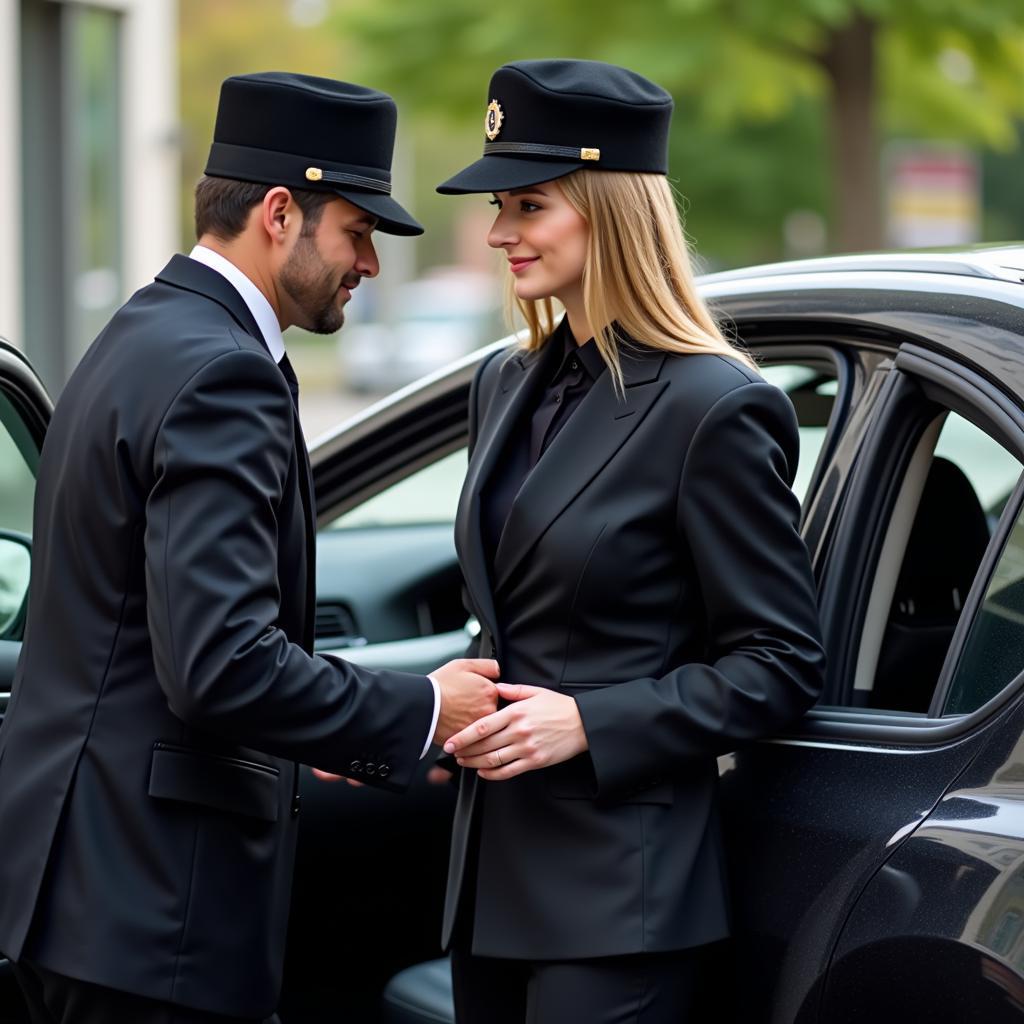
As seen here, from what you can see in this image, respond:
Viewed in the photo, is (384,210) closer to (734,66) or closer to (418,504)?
(418,504)

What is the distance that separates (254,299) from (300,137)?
0.23 metres

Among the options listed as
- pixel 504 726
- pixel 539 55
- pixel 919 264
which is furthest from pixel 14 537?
pixel 539 55

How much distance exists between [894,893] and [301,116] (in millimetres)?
1259

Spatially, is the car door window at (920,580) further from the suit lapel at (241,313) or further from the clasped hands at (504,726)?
the suit lapel at (241,313)

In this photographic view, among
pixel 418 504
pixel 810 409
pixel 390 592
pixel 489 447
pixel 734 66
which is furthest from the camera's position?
pixel 734 66

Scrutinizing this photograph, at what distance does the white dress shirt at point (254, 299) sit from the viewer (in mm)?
2398

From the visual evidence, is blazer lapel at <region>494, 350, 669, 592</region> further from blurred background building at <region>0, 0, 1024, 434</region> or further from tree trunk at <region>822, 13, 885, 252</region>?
tree trunk at <region>822, 13, 885, 252</region>

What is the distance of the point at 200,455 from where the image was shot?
2.15m

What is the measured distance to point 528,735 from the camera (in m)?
2.36

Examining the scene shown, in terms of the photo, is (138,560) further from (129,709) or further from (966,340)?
(966,340)

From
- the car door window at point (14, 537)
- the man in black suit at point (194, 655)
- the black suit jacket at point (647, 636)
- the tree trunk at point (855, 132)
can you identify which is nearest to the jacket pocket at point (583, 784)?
the black suit jacket at point (647, 636)

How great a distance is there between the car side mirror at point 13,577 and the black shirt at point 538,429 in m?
0.79

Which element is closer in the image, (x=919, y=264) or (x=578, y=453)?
(x=578, y=453)

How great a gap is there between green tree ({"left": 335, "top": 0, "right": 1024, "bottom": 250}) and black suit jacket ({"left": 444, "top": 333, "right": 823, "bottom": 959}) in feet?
36.8
